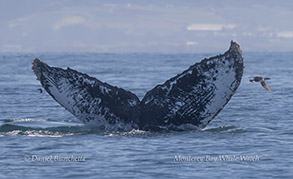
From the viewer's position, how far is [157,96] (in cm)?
1141

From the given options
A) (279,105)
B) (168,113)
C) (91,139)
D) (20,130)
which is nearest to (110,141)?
(91,139)

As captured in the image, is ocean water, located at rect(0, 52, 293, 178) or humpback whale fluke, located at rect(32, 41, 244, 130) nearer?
ocean water, located at rect(0, 52, 293, 178)

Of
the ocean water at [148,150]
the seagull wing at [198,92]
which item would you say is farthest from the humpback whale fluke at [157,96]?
the ocean water at [148,150]

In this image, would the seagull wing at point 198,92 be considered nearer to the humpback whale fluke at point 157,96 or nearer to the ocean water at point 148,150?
the humpback whale fluke at point 157,96

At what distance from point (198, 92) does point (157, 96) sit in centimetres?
74

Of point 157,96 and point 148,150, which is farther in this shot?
point 157,96

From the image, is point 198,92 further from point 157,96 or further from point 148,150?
point 148,150

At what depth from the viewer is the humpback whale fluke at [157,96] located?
36.4 feet

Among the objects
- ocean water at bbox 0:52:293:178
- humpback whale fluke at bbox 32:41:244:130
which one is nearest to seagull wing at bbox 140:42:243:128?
humpback whale fluke at bbox 32:41:244:130

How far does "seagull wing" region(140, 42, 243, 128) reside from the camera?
11.0m

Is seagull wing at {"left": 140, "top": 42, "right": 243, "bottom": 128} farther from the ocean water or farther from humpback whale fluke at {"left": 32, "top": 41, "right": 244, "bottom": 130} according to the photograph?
the ocean water

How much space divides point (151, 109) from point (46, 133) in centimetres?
275

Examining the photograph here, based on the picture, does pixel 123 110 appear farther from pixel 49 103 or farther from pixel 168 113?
pixel 49 103

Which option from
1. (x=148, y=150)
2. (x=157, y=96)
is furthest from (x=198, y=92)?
(x=148, y=150)
